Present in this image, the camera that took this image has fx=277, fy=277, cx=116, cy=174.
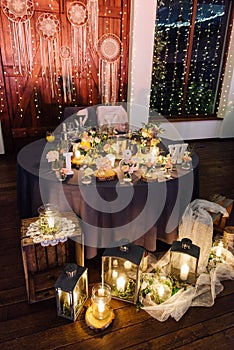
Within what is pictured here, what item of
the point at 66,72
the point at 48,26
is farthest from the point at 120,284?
the point at 48,26

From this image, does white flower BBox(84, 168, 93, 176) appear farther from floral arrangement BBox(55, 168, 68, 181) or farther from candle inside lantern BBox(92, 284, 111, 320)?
candle inside lantern BBox(92, 284, 111, 320)

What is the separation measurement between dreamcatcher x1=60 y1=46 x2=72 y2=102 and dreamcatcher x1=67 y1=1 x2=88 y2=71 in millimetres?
95

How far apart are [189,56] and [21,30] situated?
104 inches

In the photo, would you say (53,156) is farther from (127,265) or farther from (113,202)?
(127,265)

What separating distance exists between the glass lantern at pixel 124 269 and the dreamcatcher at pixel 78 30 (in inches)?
122

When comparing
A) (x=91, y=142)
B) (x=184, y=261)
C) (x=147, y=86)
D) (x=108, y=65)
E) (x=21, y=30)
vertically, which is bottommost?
(x=184, y=261)

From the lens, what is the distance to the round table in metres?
1.92

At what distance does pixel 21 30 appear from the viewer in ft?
11.9

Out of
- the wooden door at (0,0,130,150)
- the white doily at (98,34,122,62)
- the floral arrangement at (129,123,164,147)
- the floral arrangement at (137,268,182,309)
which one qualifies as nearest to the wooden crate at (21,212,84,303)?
the floral arrangement at (137,268,182,309)

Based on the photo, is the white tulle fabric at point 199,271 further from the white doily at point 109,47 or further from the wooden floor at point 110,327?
the white doily at point 109,47

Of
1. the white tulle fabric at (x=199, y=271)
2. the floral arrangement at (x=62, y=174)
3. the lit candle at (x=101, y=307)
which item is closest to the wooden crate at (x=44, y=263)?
the floral arrangement at (x=62, y=174)

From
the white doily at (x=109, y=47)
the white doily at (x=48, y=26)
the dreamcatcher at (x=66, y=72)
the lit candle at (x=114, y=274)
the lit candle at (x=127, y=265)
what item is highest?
the white doily at (x=48, y=26)

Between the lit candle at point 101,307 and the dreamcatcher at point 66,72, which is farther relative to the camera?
the dreamcatcher at point 66,72

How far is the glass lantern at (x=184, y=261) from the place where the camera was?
1862 millimetres
